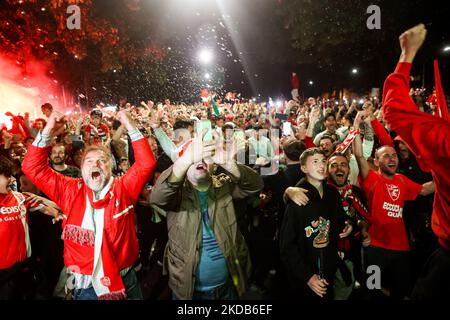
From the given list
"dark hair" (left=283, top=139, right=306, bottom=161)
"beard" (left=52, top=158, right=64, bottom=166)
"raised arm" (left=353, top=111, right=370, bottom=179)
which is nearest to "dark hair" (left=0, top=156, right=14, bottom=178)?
"beard" (left=52, top=158, right=64, bottom=166)

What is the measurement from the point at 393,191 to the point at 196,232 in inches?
98.1

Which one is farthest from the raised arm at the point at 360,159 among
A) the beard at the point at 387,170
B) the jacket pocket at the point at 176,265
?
the jacket pocket at the point at 176,265

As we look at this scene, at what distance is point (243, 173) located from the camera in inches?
114

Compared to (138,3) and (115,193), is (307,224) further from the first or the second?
(138,3)

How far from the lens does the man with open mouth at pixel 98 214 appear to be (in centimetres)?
287

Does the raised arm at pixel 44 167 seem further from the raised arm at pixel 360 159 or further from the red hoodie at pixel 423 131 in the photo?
the raised arm at pixel 360 159

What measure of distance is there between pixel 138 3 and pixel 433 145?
580 inches

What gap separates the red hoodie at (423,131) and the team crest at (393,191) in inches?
61.0

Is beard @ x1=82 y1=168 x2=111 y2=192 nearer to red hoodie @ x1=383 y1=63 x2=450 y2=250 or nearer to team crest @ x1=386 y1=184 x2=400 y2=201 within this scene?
red hoodie @ x1=383 y1=63 x2=450 y2=250

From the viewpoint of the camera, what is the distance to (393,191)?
4.06 meters

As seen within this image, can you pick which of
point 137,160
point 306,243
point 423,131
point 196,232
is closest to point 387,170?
point 306,243

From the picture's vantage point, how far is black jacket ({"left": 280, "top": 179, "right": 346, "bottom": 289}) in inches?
127

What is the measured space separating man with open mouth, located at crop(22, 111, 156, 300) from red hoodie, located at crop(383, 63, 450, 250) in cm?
197
